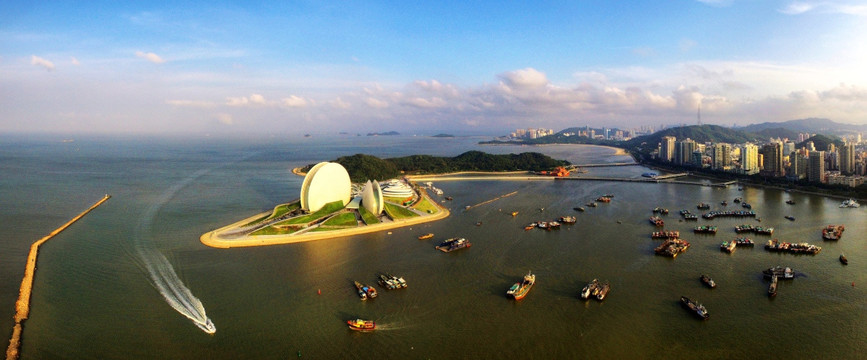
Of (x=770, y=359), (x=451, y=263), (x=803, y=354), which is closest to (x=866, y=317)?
(x=803, y=354)

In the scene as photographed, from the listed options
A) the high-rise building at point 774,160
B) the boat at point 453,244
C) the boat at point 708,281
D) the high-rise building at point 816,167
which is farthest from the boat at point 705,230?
the high-rise building at point 774,160

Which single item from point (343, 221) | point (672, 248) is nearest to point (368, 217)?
point (343, 221)

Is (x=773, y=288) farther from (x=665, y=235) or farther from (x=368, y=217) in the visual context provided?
(x=368, y=217)

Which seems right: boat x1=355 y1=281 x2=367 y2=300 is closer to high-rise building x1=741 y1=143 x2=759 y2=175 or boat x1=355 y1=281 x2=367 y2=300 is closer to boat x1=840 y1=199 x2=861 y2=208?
boat x1=840 y1=199 x2=861 y2=208

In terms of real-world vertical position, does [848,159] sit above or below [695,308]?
above

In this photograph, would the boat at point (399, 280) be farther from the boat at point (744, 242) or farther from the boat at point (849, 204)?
the boat at point (849, 204)

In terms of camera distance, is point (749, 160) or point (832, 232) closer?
point (832, 232)
